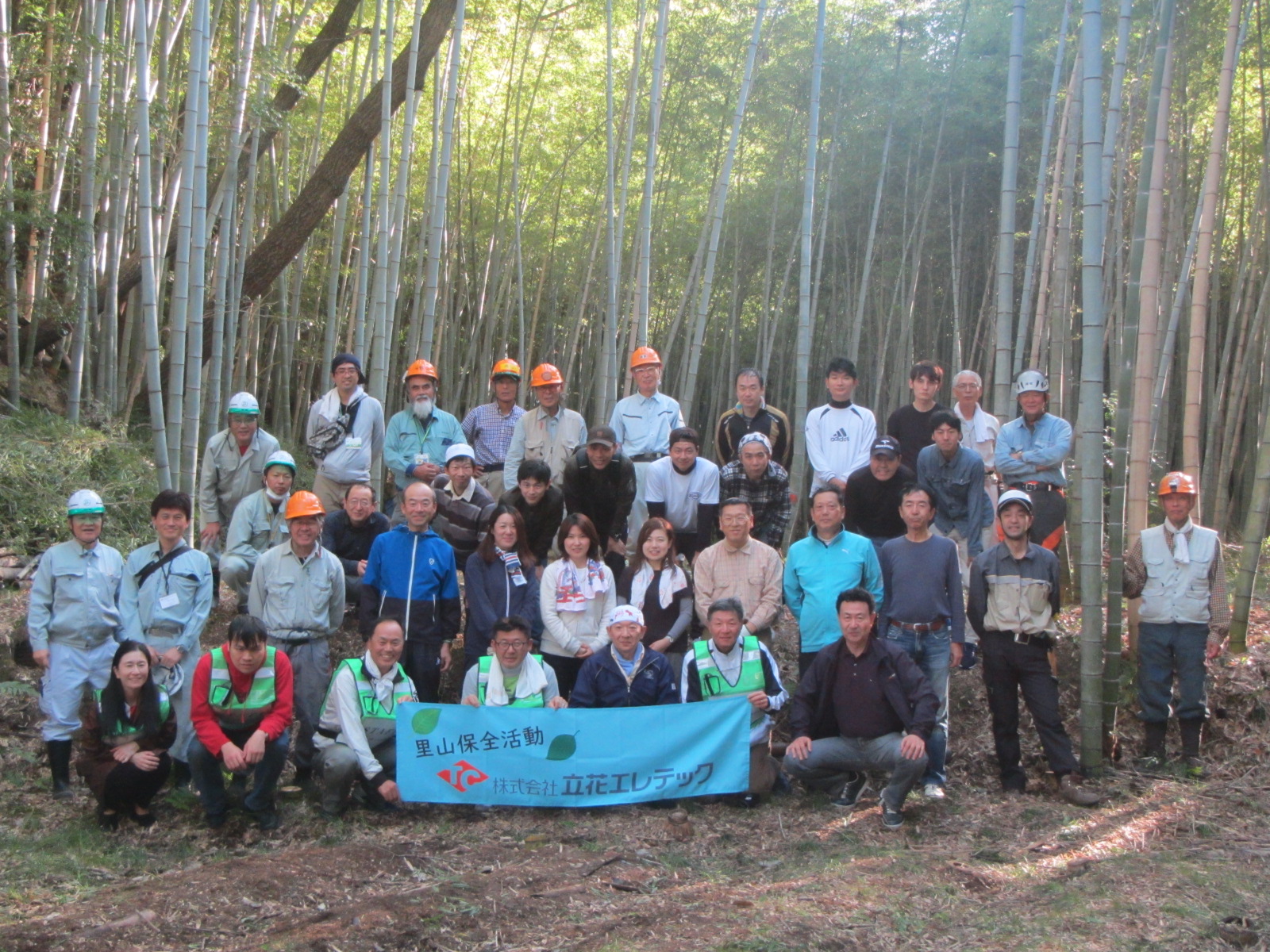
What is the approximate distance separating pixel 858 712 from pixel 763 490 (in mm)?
1357

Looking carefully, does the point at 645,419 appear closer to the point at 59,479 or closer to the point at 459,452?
the point at 459,452

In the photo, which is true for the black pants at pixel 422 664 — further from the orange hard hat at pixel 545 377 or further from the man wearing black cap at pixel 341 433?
the orange hard hat at pixel 545 377

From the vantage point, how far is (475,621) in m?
4.91

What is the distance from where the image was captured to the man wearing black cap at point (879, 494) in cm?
509

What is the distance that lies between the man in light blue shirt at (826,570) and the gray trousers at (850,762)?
375mm

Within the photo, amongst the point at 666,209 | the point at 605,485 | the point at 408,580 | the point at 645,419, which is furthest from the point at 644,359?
the point at 666,209

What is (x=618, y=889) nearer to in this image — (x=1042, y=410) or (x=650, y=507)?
(x=650, y=507)

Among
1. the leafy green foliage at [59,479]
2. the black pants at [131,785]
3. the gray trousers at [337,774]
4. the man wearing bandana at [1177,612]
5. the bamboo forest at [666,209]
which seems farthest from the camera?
the leafy green foliage at [59,479]

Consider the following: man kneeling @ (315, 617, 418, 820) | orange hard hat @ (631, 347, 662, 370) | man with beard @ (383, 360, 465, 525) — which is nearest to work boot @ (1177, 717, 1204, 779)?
orange hard hat @ (631, 347, 662, 370)

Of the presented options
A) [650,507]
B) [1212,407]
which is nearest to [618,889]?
[650,507]

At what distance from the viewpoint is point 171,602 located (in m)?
4.49

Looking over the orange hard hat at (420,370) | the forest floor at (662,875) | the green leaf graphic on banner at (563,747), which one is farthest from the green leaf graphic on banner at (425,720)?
the orange hard hat at (420,370)

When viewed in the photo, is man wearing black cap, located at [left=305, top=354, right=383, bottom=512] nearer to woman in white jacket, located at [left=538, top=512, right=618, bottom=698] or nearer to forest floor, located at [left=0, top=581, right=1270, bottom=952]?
woman in white jacket, located at [left=538, top=512, right=618, bottom=698]

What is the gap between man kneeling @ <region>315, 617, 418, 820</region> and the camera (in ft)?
13.9
